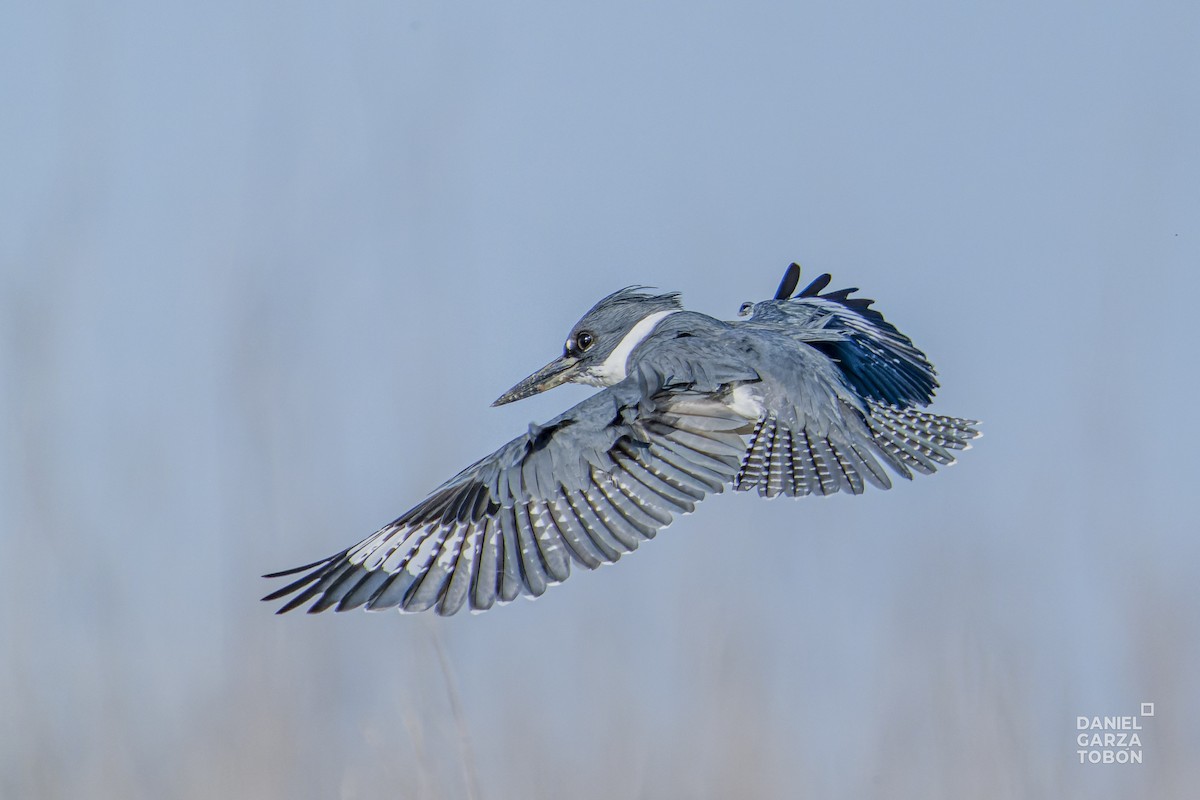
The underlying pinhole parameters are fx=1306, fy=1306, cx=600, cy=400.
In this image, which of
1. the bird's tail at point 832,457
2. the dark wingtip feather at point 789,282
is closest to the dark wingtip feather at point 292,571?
the bird's tail at point 832,457

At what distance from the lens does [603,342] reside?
3.60 meters

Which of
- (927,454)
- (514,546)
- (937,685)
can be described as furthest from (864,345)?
(514,546)

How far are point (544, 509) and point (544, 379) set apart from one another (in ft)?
3.57

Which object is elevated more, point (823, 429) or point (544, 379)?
point (544, 379)

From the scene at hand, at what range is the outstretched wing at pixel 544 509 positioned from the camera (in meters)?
2.52

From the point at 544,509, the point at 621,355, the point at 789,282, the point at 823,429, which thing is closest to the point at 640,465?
the point at 544,509

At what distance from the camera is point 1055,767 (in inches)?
94.7

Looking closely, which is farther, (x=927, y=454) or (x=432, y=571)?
(x=927, y=454)

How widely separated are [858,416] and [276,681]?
4.75ft

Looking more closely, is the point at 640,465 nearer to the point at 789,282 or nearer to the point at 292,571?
the point at 292,571

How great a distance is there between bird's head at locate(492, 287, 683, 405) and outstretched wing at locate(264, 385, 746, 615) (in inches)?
32.2

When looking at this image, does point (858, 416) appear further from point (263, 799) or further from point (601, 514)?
point (263, 799)

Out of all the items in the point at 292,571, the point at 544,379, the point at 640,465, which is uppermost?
the point at 544,379

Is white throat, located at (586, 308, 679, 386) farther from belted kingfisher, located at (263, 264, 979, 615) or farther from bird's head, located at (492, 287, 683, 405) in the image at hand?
belted kingfisher, located at (263, 264, 979, 615)
